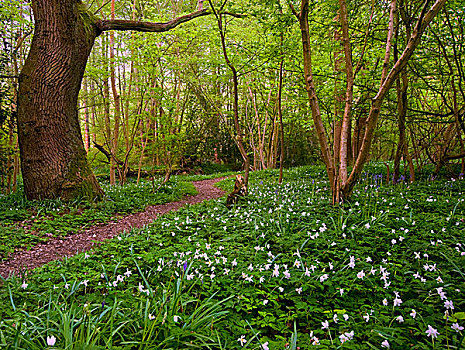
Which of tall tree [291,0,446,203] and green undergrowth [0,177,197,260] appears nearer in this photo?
tall tree [291,0,446,203]

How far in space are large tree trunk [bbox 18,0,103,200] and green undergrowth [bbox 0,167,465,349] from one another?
2972 mm

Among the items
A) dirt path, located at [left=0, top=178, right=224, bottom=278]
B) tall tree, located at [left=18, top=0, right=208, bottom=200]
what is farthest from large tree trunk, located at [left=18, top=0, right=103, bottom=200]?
dirt path, located at [left=0, top=178, right=224, bottom=278]

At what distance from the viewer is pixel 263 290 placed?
2.31 m

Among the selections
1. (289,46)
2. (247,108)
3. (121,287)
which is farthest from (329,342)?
(247,108)

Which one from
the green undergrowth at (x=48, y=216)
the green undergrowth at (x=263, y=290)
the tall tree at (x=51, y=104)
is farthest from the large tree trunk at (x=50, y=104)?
the green undergrowth at (x=263, y=290)

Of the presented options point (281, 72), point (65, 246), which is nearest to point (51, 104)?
point (65, 246)

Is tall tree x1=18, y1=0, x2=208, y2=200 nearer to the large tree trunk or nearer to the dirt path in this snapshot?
the large tree trunk

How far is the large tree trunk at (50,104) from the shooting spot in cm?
562

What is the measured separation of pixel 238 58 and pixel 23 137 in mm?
4781

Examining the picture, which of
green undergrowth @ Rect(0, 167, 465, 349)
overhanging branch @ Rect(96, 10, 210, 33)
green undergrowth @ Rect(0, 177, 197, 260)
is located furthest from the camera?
overhanging branch @ Rect(96, 10, 210, 33)

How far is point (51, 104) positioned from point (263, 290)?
5.72 m

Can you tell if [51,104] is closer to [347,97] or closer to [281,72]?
[281,72]

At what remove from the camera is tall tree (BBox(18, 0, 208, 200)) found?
562 cm

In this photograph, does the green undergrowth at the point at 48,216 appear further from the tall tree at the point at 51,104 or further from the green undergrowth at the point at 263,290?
the green undergrowth at the point at 263,290
